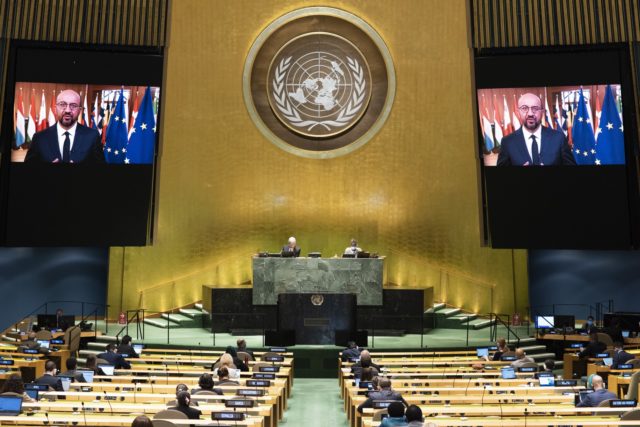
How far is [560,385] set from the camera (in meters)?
9.63

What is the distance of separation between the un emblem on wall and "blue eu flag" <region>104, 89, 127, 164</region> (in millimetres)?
3111

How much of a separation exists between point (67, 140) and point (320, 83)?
619 centimetres

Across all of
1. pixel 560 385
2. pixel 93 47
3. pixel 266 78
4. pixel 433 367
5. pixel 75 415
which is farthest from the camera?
pixel 266 78

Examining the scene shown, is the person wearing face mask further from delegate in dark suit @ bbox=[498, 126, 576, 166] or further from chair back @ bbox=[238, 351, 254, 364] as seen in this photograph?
chair back @ bbox=[238, 351, 254, 364]

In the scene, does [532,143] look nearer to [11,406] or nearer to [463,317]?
[463,317]

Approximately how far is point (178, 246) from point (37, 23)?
6015 millimetres

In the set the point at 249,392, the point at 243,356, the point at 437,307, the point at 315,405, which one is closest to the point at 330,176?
the point at 437,307

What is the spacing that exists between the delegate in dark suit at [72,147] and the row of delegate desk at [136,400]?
24.6 ft

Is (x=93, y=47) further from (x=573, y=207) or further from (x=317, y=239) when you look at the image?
(x=573, y=207)

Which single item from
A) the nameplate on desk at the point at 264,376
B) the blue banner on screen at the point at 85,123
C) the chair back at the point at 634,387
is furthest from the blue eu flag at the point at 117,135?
the chair back at the point at 634,387

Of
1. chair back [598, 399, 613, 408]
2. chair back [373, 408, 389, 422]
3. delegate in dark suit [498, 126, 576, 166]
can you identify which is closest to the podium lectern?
delegate in dark suit [498, 126, 576, 166]

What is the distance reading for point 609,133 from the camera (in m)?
18.0

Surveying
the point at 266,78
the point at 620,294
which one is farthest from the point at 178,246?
the point at 620,294

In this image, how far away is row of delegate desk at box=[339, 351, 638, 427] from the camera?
23.3 feet
